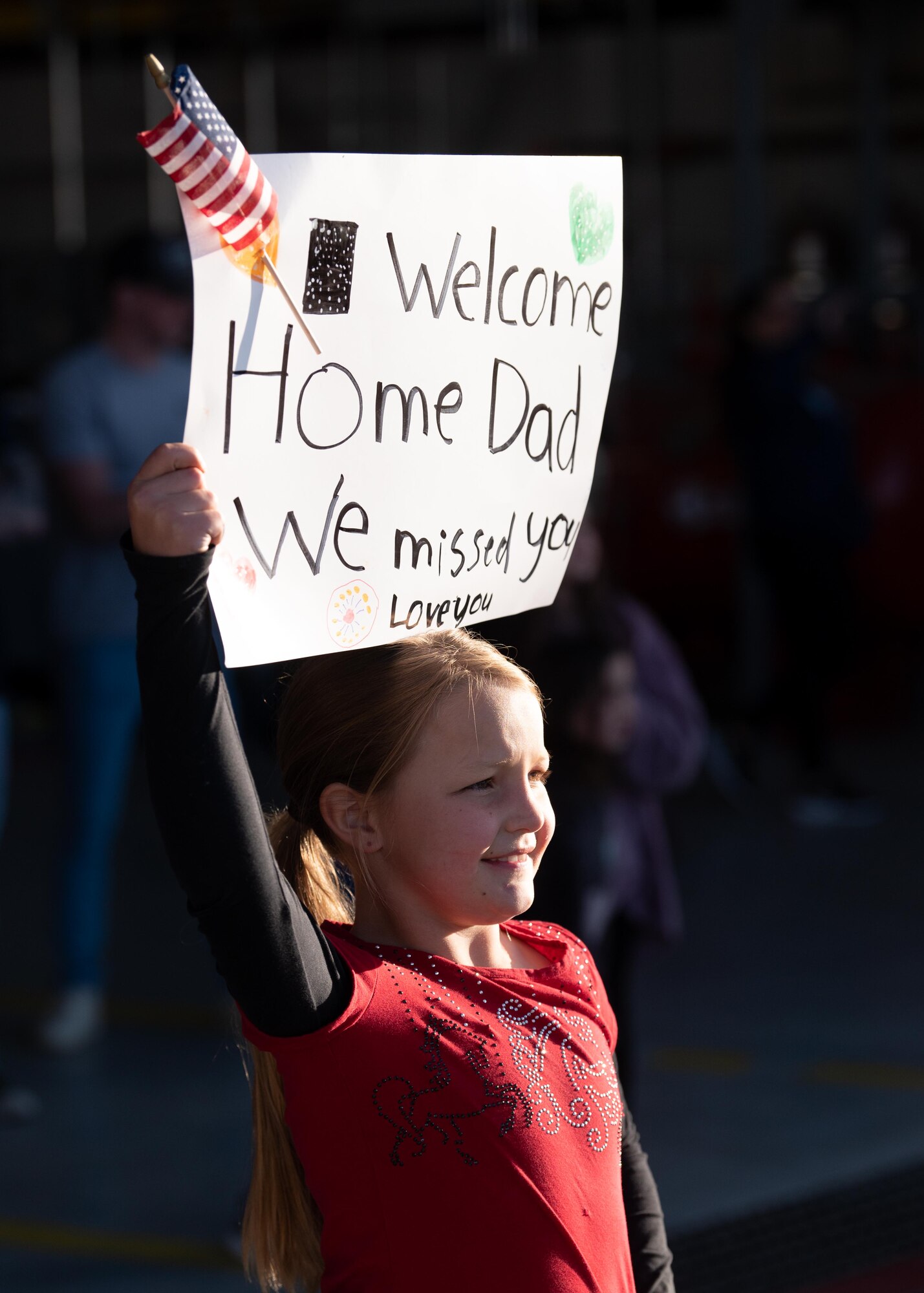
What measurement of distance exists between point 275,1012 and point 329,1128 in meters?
0.12

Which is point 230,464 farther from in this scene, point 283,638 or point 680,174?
point 680,174

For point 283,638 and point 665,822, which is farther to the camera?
point 665,822

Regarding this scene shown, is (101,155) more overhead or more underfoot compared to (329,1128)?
more overhead

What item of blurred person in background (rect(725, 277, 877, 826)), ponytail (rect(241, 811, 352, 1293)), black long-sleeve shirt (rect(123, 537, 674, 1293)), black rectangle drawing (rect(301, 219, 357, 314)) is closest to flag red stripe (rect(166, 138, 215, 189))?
black rectangle drawing (rect(301, 219, 357, 314))

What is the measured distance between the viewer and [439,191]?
4.93ft

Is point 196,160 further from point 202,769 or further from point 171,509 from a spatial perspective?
point 202,769

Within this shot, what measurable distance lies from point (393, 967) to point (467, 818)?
0.14 metres

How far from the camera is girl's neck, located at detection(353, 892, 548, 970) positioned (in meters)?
1.52

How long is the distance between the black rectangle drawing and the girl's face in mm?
343

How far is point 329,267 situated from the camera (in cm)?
143

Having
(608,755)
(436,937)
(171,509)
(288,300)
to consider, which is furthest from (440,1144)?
(608,755)

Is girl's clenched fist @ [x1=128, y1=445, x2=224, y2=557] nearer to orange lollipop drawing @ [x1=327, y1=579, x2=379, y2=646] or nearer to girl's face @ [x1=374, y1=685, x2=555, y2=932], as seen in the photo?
orange lollipop drawing @ [x1=327, y1=579, x2=379, y2=646]

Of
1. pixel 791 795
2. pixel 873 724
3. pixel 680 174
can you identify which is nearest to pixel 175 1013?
pixel 791 795

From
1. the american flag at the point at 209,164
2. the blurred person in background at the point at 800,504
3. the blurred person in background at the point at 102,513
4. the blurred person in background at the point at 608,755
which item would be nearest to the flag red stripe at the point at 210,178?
the american flag at the point at 209,164
